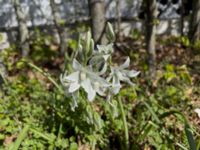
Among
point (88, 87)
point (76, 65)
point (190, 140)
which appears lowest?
point (190, 140)

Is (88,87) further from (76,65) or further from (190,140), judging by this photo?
(190,140)

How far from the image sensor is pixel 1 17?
18.1 feet

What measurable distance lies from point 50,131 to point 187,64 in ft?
6.79

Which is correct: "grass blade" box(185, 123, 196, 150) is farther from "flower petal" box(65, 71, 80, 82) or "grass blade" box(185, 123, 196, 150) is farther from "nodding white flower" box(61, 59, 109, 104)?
"flower petal" box(65, 71, 80, 82)

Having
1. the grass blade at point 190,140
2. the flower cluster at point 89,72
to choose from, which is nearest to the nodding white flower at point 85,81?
the flower cluster at point 89,72

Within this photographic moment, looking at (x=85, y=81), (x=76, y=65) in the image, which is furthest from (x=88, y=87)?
(x=76, y=65)

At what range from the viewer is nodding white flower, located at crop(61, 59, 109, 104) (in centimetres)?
225

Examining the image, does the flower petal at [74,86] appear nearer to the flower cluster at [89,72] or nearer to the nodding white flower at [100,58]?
the flower cluster at [89,72]

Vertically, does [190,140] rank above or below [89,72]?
below

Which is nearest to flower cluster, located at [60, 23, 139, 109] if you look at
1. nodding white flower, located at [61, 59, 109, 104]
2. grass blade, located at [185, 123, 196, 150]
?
nodding white flower, located at [61, 59, 109, 104]

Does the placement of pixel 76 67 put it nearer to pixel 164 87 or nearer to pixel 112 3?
pixel 164 87

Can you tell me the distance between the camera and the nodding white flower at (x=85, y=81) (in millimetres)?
2254

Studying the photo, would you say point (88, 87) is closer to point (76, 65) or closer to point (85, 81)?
point (85, 81)

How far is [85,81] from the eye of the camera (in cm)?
228
